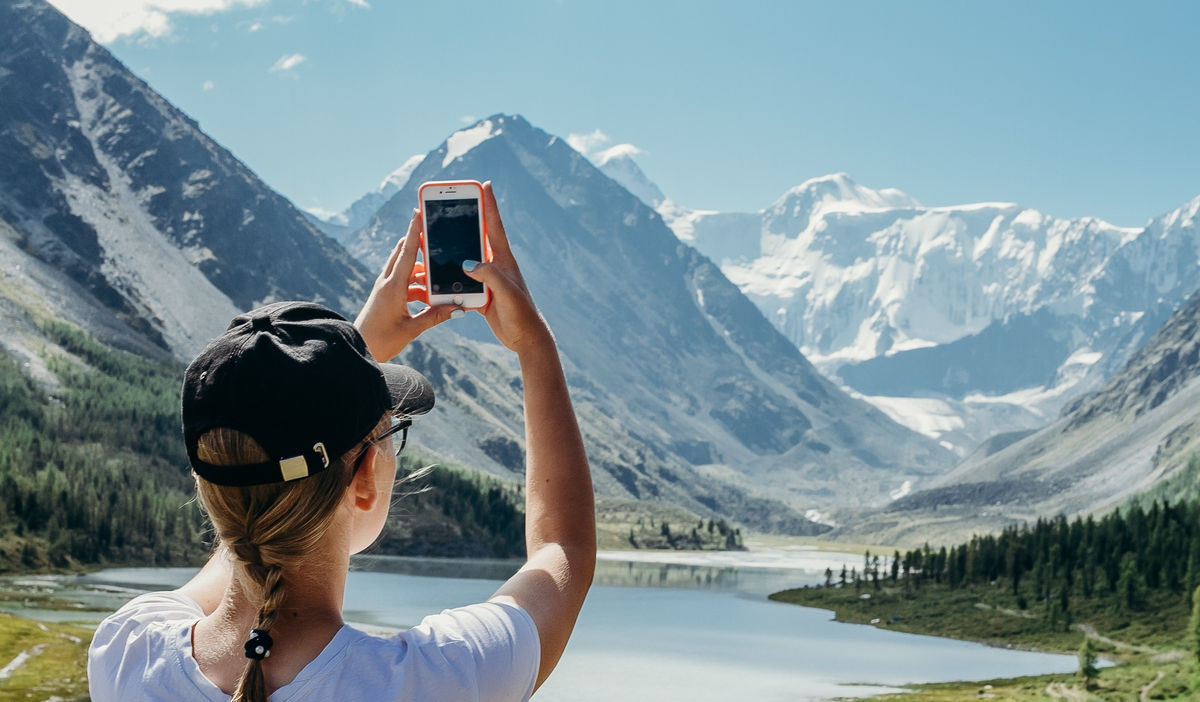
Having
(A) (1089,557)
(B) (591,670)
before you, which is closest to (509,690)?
(B) (591,670)

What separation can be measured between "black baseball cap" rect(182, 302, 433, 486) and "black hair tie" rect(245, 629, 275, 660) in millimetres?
522

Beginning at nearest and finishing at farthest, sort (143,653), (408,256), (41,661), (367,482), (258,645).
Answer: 1. (258,645)
2. (143,653)
3. (367,482)
4. (408,256)
5. (41,661)

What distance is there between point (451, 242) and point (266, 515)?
2.36 meters

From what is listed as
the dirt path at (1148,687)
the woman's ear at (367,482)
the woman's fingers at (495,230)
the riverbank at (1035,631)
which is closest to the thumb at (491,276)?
the woman's fingers at (495,230)

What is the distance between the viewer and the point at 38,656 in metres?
71.9

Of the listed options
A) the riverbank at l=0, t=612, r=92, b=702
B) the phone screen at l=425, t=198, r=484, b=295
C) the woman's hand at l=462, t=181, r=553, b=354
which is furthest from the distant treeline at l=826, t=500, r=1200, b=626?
the woman's hand at l=462, t=181, r=553, b=354

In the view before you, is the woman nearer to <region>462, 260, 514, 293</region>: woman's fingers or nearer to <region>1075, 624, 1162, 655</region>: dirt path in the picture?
<region>462, 260, 514, 293</region>: woman's fingers

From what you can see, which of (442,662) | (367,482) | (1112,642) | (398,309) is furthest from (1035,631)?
(442,662)

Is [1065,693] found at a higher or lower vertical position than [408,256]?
lower

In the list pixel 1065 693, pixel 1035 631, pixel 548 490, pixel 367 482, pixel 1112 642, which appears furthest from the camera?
pixel 1035 631

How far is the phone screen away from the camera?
6.06 meters

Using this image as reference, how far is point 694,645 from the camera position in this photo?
109 meters

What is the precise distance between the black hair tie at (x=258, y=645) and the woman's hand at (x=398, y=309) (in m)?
2.13

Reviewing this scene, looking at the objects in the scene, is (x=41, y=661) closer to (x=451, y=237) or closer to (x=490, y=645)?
(x=451, y=237)
